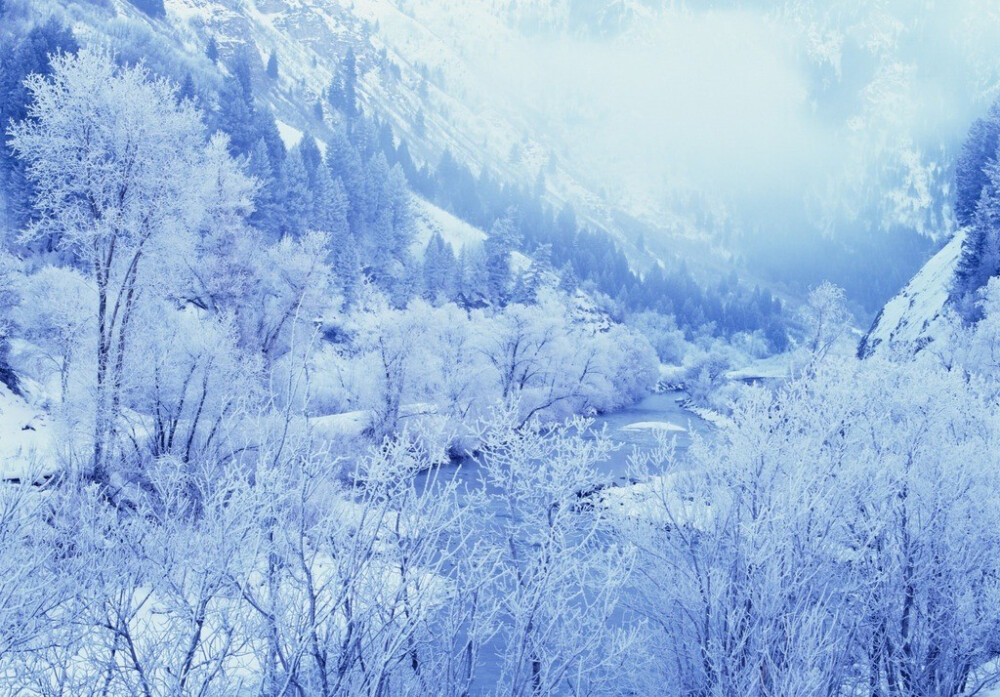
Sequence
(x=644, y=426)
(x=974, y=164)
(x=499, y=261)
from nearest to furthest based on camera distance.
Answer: (x=644, y=426) → (x=974, y=164) → (x=499, y=261)

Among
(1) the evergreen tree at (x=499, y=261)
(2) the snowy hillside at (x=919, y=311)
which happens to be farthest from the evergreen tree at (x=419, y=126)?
(2) the snowy hillside at (x=919, y=311)

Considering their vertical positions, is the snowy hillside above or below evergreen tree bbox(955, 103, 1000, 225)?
below

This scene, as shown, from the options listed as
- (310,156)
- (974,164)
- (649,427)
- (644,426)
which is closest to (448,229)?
(310,156)

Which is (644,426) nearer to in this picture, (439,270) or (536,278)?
(439,270)

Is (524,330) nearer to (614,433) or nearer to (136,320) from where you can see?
(614,433)

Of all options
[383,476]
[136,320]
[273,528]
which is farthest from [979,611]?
[136,320]

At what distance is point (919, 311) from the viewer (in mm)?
56062

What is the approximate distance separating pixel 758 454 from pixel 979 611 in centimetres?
553

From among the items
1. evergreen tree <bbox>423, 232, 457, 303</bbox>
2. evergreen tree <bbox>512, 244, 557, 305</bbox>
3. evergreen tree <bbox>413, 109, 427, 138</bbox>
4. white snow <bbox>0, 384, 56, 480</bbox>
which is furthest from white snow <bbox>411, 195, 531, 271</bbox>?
evergreen tree <bbox>413, 109, 427, 138</bbox>

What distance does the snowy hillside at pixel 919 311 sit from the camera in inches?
1973

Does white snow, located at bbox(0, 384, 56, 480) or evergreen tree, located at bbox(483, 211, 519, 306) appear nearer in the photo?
white snow, located at bbox(0, 384, 56, 480)

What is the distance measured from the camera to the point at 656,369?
83.8 m

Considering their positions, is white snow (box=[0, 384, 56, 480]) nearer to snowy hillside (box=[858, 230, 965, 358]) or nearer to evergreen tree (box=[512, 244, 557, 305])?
snowy hillside (box=[858, 230, 965, 358])

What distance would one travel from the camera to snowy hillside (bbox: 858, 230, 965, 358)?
50125 millimetres
